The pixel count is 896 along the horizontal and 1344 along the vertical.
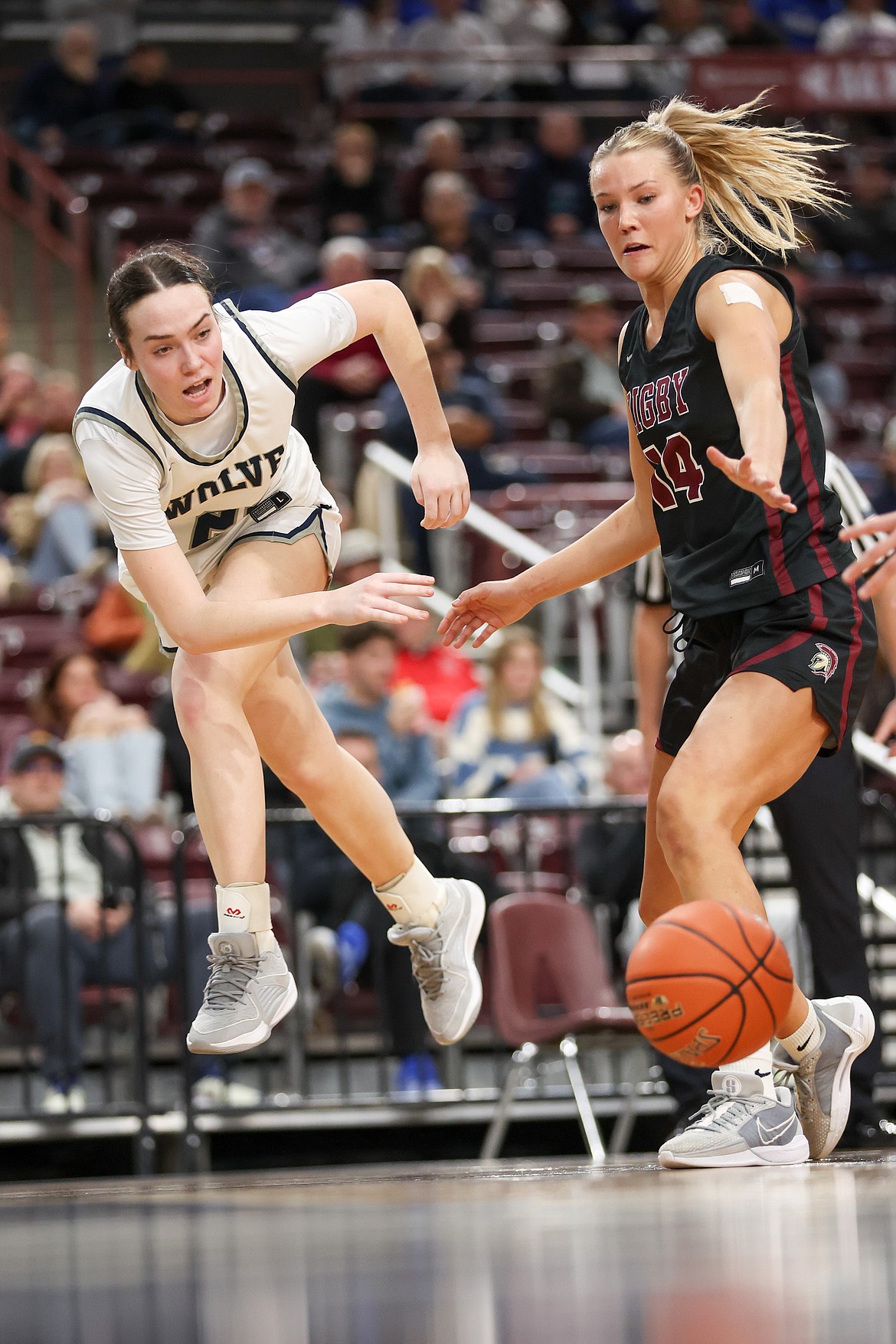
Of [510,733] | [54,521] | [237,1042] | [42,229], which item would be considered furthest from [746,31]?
[237,1042]

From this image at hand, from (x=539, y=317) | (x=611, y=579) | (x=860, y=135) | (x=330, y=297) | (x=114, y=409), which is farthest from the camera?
(x=860, y=135)

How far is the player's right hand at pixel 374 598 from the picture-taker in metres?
3.62

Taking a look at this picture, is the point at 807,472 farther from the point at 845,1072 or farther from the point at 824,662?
the point at 845,1072

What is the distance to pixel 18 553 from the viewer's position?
34.0ft

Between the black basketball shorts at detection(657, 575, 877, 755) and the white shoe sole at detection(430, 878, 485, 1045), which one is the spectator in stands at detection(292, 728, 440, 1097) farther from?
the black basketball shorts at detection(657, 575, 877, 755)

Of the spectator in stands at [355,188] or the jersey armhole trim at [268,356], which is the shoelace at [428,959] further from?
the spectator in stands at [355,188]

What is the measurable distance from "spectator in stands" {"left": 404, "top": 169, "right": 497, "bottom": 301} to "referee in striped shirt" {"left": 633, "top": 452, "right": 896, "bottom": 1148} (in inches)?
305

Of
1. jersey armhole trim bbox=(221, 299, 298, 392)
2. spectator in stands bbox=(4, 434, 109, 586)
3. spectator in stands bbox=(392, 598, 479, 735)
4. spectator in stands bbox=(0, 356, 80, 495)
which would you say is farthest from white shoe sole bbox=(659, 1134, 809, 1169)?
spectator in stands bbox=(0, 356, 80, 495)

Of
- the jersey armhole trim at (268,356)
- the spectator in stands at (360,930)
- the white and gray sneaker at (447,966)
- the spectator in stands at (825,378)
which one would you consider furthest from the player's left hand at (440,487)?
the spectator in stands at (825,378)

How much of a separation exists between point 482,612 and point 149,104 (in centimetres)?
1187

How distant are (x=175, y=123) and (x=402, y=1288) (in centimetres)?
1404

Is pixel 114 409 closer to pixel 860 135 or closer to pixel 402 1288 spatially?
pixel 402 1288

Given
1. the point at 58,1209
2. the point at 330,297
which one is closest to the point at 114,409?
the point at 330,297

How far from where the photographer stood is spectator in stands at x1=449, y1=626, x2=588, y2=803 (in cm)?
809
